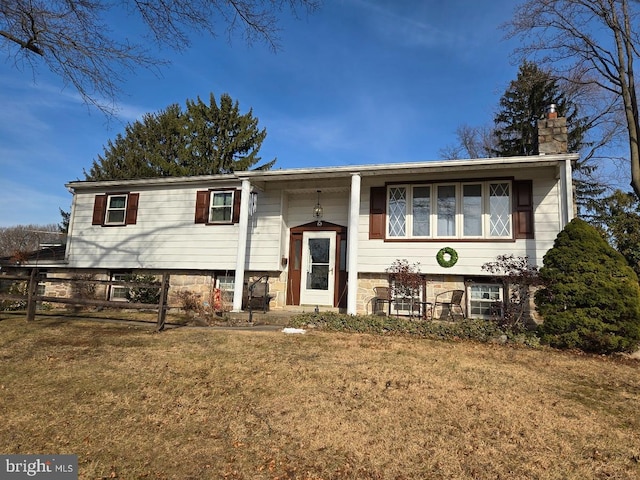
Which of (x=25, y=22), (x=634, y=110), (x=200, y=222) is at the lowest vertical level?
(x=200, y=222)

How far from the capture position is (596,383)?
4.76 metres

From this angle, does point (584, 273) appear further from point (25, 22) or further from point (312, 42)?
point (25, 22)

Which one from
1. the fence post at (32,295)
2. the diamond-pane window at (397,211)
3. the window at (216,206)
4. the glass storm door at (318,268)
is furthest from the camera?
the window at (216,206)

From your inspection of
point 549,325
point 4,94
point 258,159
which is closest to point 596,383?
point 549,325

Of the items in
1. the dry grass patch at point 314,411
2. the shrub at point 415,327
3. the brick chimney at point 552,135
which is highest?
the brick chimney at point 552,135

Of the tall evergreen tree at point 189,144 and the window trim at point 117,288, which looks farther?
Result: the tall evergreen tree at point 189,144

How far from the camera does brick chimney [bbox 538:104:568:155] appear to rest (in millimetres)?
9227

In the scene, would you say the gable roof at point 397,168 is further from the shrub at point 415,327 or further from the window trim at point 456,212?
the shrub at point 415,327

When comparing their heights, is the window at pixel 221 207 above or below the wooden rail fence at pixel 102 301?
above

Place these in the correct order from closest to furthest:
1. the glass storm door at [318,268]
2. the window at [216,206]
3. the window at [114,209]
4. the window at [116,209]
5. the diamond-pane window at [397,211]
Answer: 1. the diamond-pane window at [397,211]
2. the glass storm door at [318,268]
3. the window at [216,206]
4. the window at [114,209]
5. the window at [116,209]

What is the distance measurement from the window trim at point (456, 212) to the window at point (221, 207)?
4507 millimetres

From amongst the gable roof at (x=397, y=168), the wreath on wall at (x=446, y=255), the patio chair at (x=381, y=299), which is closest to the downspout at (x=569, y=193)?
the gable roof at (x=397, y=168)

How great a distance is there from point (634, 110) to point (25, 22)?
1544 centimetres

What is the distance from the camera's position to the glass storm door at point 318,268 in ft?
34.4
